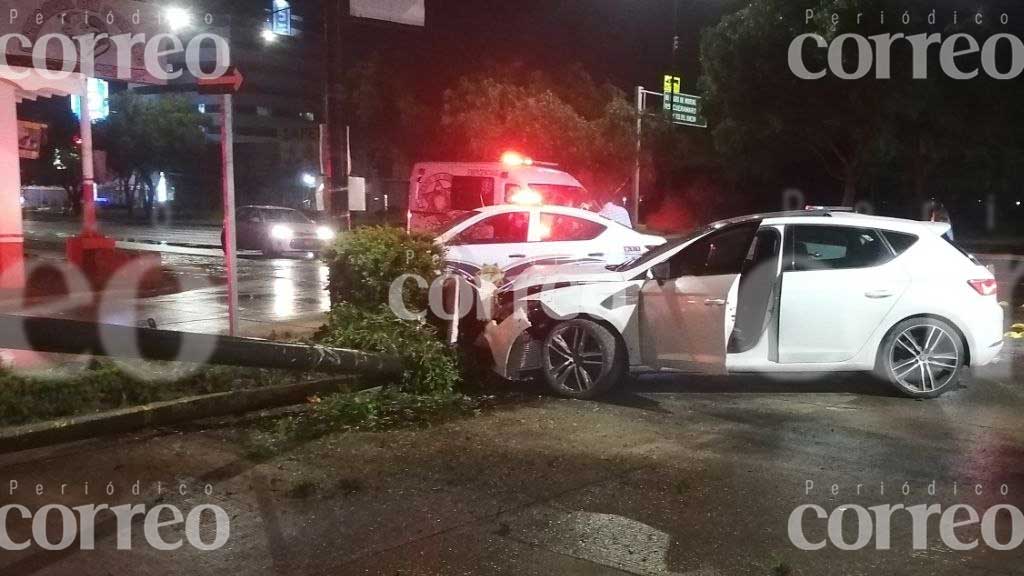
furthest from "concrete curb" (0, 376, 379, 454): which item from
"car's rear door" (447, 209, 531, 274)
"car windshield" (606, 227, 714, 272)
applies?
"car's rear door" (447, 209, 531, 274)

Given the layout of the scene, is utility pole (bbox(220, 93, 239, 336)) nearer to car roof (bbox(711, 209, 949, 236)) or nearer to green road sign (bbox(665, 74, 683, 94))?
car roof (bbox(711, 209, 949, 236))

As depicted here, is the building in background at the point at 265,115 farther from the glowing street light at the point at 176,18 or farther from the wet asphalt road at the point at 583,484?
the wet asphalt road at the point at 583,484

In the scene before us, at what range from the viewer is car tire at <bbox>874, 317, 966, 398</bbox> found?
776 cm

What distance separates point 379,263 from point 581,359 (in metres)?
2.03

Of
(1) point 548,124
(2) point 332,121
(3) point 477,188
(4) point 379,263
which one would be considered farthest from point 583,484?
(1) point 548,124

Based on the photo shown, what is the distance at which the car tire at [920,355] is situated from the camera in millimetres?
7762

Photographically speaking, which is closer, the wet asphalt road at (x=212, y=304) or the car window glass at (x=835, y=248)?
the car window glass at (x=835, y=248)

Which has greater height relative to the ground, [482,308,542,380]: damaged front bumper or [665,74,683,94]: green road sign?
[665,74,683,94]: green road sign

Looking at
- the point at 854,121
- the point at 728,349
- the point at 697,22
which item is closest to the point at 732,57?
the point at 854,121

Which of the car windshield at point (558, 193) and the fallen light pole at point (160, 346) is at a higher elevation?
the car windshield at point (558, 193)

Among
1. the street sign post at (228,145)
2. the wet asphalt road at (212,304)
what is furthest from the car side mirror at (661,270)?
the street sign post at (228,145)

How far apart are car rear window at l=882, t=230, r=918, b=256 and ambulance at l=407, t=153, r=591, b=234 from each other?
7.07 meters

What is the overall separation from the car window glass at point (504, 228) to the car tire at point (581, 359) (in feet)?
13.0

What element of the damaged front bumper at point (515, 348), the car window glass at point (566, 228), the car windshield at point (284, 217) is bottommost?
the damaged front bumper at point (515, 348)
